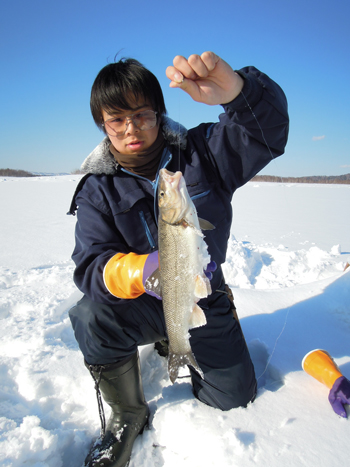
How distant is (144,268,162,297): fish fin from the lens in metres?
1.63

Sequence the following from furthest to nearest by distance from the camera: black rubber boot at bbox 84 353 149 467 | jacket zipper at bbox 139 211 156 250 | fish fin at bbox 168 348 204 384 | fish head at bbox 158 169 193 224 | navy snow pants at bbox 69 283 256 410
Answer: jacket zipper at bbox 139 211 156 250 < navy snow pants at bbox 69 283 256 410 < black rubber boot at bbox 84 353 149 467 < fish fin at bbox 168 348 204 384 < fish head at bbox 158 169 193 224

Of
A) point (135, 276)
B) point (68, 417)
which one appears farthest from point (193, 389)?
point (135, 276)

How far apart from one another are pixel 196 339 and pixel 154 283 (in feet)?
2.83

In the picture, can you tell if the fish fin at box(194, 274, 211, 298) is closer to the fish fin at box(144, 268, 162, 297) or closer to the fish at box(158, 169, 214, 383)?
the fish at box(158, 169, 214, 383)

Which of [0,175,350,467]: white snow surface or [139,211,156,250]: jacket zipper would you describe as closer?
[0,175,350,467]: white snow surface

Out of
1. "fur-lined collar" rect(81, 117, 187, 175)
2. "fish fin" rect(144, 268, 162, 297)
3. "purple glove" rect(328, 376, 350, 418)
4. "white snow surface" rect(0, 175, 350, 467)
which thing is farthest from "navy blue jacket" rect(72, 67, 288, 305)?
"purple glove" rect(328, 376, 350, 418)

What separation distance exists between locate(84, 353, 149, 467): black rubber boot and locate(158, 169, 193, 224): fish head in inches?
46.3

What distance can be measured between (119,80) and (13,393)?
2.52m

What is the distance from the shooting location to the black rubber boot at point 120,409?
183 centimetres

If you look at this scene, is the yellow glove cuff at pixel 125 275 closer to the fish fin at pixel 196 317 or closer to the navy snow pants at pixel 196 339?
the navy snow pants at pixel 196 339

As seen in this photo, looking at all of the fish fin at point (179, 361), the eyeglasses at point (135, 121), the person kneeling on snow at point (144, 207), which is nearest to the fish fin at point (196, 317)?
the fish fin at point (179, 361)

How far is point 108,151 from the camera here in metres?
2.34

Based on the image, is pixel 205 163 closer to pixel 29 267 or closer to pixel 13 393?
pixel 13 393

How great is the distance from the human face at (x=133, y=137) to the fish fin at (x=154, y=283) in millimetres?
1021
